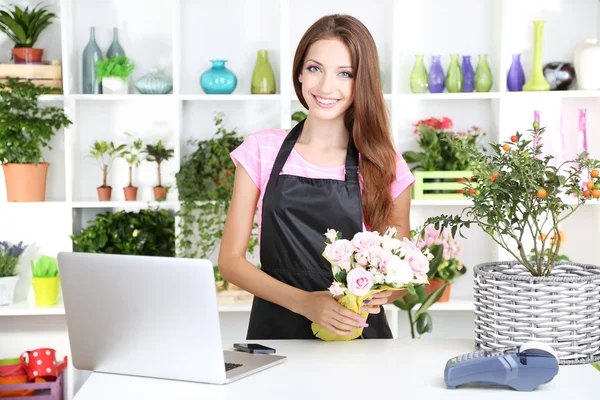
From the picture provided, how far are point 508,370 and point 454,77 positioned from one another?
2.79m

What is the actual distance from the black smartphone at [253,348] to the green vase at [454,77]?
260 cm

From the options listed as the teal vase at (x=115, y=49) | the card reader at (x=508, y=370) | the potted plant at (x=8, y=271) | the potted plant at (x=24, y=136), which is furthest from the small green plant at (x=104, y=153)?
the card reader at (x=508, y=370)

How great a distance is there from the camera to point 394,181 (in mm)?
2375

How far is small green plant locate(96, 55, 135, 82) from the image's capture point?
4.09 m

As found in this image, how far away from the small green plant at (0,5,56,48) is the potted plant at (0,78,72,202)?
25 cm

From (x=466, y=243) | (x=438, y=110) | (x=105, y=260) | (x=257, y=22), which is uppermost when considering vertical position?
(x=257, y=22)

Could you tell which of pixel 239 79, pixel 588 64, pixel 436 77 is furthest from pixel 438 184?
pixel 239 79

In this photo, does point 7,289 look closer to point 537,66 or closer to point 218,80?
point 218,80

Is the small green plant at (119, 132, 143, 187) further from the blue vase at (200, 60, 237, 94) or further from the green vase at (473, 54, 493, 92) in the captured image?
the green vase at (473, 54, 493, 92)

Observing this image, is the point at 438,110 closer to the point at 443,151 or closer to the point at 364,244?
the point at 443,151

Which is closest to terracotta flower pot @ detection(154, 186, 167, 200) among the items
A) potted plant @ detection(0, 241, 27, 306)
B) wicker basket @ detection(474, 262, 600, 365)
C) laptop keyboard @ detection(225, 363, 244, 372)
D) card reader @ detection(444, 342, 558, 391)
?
potted plant @ detection(0, 241, 27, 306)

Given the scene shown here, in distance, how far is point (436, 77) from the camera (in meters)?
4.14

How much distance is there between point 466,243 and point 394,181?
2.13 metres

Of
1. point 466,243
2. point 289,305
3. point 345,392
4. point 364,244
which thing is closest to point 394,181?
point 289,305
